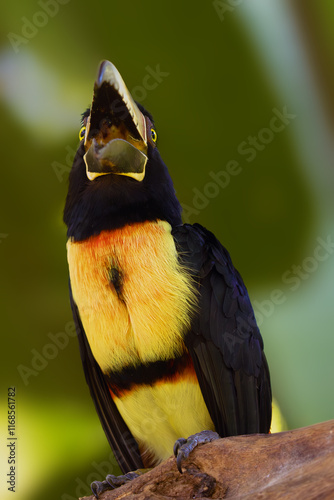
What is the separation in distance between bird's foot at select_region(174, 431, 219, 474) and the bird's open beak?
1196mm

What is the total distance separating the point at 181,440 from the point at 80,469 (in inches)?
92.6

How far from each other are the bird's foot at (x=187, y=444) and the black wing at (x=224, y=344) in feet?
0.91

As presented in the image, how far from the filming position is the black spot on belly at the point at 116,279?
8.29 ft

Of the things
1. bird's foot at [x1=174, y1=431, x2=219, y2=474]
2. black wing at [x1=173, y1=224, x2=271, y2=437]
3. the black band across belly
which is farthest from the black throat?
bird's foot at [x1=174, y1=431, x2=219, y2=474]

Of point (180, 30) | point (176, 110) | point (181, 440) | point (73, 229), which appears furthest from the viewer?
point (176, 110)

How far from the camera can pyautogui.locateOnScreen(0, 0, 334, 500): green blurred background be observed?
3617 millimetres

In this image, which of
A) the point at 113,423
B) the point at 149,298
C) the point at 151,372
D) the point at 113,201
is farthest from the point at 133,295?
the point at 113,423

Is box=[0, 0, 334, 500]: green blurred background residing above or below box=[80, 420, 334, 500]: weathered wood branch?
above

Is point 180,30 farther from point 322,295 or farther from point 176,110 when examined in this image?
point 322,295

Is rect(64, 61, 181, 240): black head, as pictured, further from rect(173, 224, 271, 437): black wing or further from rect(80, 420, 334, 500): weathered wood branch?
rect(80, 420, 334, 500): weathered wood branch

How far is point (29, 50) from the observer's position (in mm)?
3652

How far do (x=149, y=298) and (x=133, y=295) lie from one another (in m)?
0.07

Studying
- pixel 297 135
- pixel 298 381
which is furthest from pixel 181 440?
pixel 297 135

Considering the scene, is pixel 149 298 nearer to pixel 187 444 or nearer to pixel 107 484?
pixel 187 444
